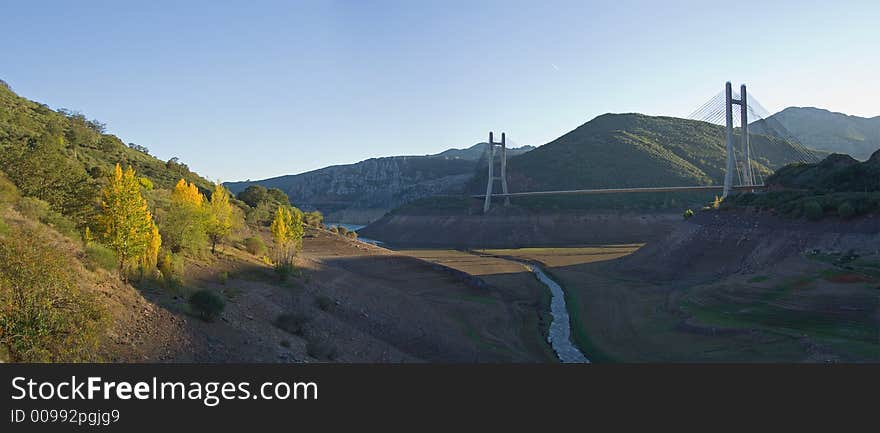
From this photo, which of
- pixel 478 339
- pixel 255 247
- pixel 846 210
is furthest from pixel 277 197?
pixel 846 210

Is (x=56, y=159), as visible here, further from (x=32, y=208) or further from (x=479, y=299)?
(x=479, y=299)

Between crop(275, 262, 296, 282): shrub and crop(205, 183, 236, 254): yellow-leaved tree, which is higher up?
crop(205, 183, 236, 254): yellow-leaved tree

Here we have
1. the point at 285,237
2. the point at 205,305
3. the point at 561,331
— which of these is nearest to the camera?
the point at 205,305

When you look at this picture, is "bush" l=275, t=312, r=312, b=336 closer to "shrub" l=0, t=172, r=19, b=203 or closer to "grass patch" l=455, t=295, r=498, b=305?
"shrub" l=0, t=172, r=19, b=203

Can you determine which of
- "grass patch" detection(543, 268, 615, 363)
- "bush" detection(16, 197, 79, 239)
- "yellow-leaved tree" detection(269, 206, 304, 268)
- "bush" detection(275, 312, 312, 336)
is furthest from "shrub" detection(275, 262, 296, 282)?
"grass patch" detection(543, 268, 615, 363)

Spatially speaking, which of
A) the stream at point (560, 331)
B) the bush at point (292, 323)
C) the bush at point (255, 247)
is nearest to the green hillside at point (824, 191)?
the stream at point (560, 331)
